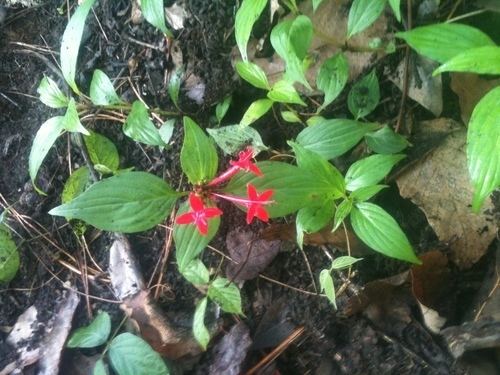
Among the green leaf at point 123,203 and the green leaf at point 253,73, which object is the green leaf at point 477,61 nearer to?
the green leaf at point 253,73

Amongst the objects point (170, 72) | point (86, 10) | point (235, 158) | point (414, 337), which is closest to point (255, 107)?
point (235, 158)

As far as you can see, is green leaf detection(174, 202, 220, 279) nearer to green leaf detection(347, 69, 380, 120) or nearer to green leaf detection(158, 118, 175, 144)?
green leaf detection(158, 118, 175, 144)

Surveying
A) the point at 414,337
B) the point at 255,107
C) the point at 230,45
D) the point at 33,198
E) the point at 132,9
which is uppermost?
the point at 132,9

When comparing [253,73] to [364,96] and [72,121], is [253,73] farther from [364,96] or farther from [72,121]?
[72,121]

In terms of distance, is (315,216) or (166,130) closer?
(315,216)

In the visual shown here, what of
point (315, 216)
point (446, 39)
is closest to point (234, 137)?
point (315, 216)

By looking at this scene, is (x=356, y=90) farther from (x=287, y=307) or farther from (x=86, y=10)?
(x=86, y=10)

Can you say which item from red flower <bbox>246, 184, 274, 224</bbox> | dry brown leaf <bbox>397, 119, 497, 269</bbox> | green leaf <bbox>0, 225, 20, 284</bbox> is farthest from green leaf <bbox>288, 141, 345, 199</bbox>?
green leaf <bbox>0, 225, 20, 284</bbox>
